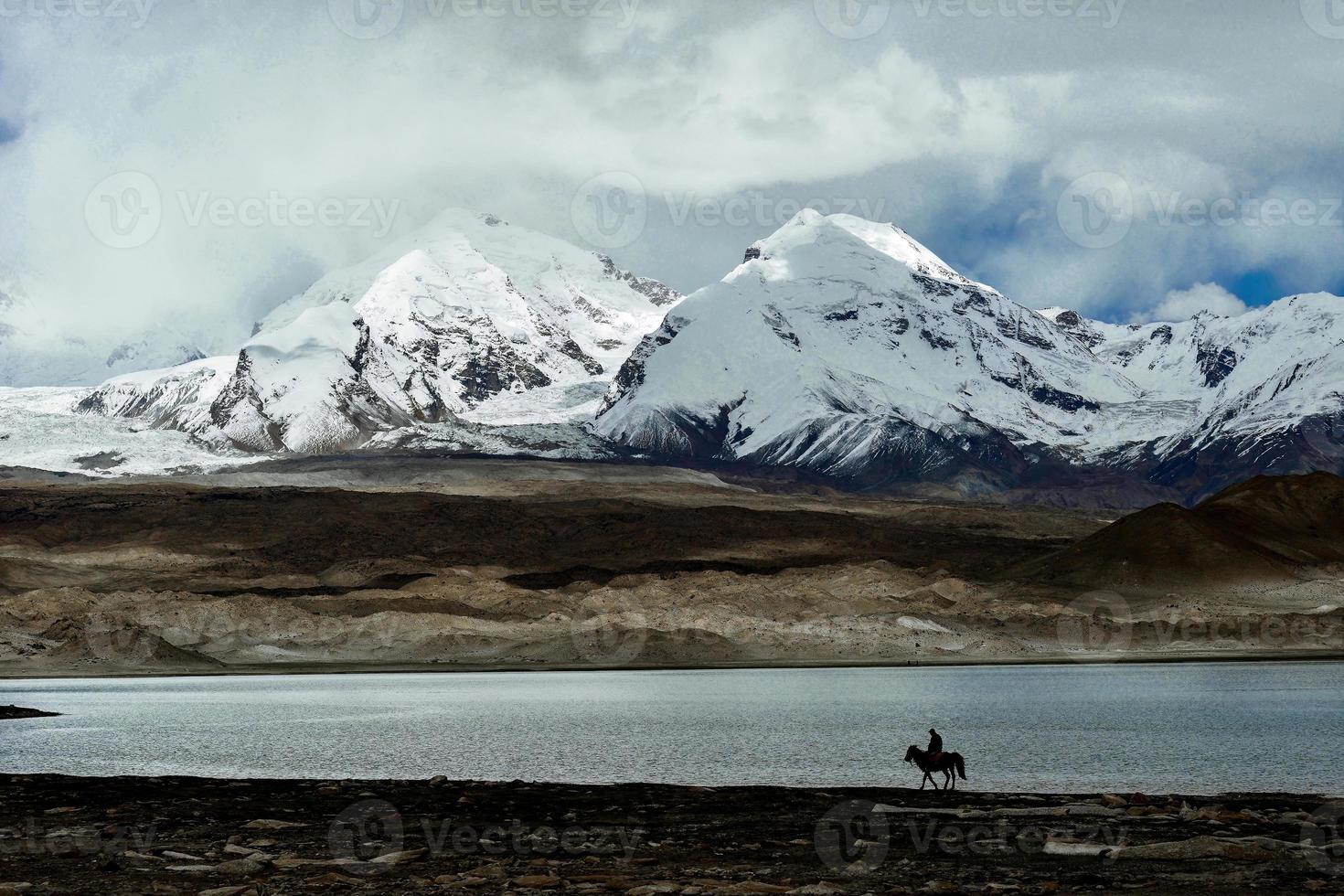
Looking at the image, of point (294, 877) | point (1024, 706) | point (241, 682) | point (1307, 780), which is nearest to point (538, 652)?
point (241, 682)

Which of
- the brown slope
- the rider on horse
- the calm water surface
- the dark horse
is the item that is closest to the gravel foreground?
the dark horse

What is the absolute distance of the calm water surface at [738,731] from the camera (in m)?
48.3

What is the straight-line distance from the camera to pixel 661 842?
32344 mm

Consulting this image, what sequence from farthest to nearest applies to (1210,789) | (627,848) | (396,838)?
(1210,789), (396,838), (627,848)

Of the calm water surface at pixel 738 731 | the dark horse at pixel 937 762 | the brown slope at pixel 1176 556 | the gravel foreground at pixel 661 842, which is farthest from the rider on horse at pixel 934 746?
the brown slope at pixel 1176 556

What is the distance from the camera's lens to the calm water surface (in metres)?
48.3

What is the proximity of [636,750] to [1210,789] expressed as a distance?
2264cm

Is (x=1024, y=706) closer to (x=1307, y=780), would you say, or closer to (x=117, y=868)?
(x=1307, y=780)

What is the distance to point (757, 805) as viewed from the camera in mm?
38188

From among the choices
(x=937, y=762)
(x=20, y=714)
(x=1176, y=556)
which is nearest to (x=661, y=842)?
(x=937, y=762)

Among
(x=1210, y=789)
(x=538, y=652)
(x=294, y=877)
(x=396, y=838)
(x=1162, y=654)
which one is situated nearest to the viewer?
(x=294, y=877)

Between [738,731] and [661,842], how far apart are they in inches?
1304

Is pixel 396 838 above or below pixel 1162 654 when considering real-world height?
below

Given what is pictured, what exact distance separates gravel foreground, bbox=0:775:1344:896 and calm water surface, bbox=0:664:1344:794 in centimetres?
689
